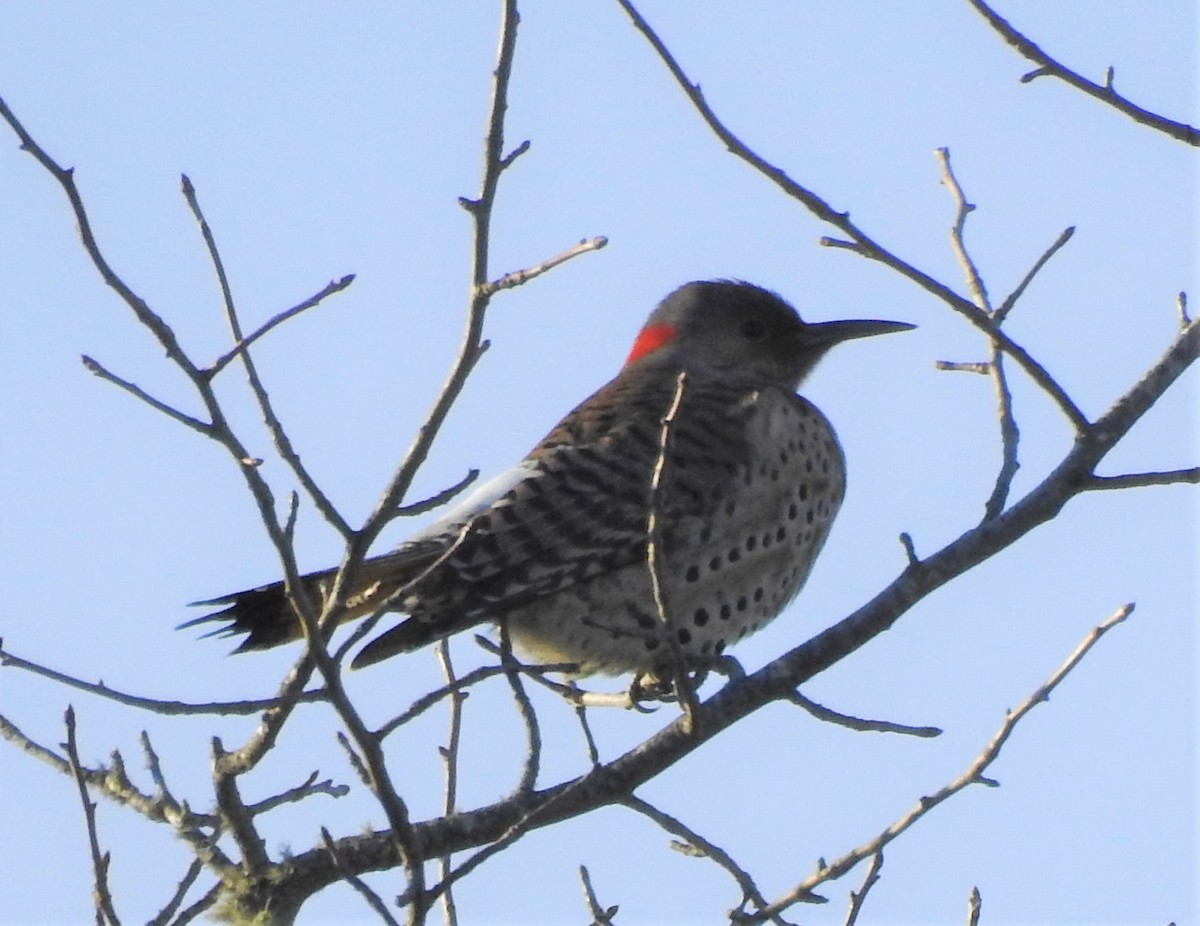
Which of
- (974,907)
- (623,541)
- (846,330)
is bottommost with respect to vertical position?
(974,907)

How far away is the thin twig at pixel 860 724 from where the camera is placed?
3678 mm

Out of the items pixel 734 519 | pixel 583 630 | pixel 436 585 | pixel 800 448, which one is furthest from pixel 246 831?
pixel 800 448

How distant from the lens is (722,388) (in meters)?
6.52

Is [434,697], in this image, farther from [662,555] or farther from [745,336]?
[745,336]

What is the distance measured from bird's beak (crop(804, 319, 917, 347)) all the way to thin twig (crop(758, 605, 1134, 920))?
3.35 meters

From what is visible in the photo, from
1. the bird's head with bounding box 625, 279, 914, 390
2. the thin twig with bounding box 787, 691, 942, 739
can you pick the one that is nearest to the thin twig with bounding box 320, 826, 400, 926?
the thin twig with bounding box 787, 691, 942, 739

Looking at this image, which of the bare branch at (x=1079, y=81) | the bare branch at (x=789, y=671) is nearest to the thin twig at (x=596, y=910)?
the bare branch at (x=789, y=671)

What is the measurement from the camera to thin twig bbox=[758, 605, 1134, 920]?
3.65 meters

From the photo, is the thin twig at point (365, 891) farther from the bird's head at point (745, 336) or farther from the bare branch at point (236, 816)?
the bird's head at point (745, 336)

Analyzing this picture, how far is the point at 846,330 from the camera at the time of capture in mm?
6992

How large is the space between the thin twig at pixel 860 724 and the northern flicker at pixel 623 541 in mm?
1004

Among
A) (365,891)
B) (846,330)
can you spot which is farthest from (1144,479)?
(846,330)

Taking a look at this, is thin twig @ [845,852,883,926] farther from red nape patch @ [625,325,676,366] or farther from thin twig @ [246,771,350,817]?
red nape patch @ [625,325,676,366]

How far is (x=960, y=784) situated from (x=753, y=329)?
357 centimetres
